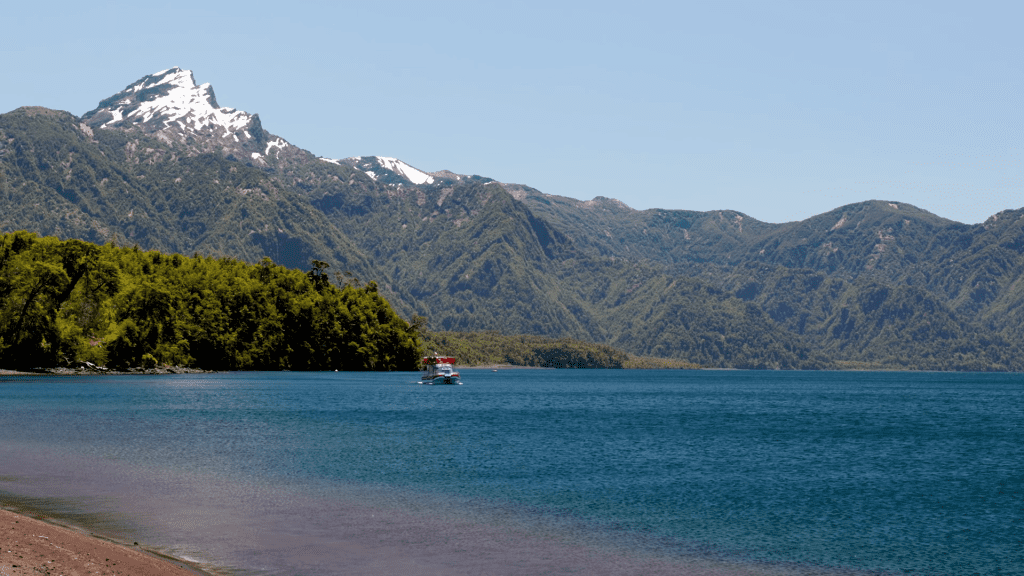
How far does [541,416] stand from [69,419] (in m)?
60.6

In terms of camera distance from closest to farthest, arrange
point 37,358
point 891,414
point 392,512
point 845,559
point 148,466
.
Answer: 1. point 845,559
2. point 392,512
3. point 148,466
4. point 891,414
5. point 37,358

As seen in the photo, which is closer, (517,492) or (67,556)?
(67,556)

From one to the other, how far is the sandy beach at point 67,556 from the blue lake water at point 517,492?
8.81 feet

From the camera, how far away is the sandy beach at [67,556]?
27.7 m

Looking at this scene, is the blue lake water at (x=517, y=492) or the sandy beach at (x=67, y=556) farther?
the blue lake water at (x=517, y=492)

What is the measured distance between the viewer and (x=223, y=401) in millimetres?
133125

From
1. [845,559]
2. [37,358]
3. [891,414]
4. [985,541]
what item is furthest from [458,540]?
[37,358]

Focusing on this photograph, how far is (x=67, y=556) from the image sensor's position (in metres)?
29.4

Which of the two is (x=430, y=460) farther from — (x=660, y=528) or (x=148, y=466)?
(x=660, y=528)

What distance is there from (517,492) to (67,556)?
30.1 meters

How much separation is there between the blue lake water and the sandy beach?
8.81ft

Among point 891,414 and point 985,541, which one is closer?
point 985,541

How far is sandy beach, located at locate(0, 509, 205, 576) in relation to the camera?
27672 mm

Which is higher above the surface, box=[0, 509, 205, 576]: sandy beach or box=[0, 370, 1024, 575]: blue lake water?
box=[0, 509, 205, 576]: sandy beach
